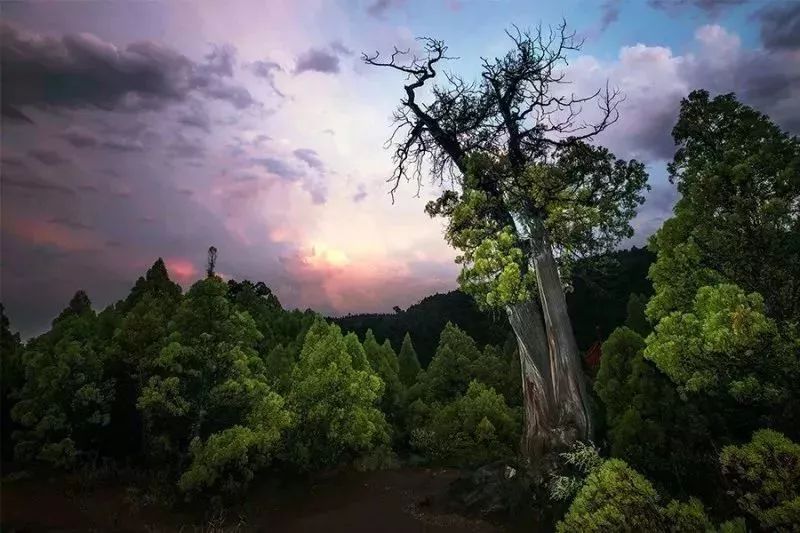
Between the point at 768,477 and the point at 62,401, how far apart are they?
23393 mm

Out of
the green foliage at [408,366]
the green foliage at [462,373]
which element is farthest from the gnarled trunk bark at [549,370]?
the green foliage at [408,366]

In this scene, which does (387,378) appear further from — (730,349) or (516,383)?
(730,349)

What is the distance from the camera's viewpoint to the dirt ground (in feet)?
42.1

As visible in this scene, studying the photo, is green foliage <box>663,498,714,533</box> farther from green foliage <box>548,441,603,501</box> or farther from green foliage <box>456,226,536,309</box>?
green foliage <box>456,226,536,309</box>

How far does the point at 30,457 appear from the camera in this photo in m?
19.4

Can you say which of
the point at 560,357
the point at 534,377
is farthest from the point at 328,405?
the point at 560,357

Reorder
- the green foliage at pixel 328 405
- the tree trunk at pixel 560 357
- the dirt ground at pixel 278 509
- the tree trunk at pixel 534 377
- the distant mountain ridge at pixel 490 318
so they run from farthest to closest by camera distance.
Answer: the distant mountain ridge at pixel 490 318, the green foliage at pixel 328 405, the dirt ground at pixel 278 509, the tree trunk at pixel 534 377, the tree trunk at pixel 560 357

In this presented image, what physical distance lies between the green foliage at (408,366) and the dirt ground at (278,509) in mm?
13310

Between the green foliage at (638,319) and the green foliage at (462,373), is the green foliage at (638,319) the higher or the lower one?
the higher one

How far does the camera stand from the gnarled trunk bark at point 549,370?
11.9 metres

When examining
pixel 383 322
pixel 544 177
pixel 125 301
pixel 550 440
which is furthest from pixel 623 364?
pixel 383 322

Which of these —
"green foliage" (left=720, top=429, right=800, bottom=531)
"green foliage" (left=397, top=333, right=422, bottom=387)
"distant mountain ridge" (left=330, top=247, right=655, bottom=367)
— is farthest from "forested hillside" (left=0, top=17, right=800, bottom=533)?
"distant mountain ridge" (left=330, top=247, right=655, bottom=367)

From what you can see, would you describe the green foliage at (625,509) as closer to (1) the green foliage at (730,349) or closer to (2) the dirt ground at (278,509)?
(1) the green foliage at (730,349)

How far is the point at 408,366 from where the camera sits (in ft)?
108
